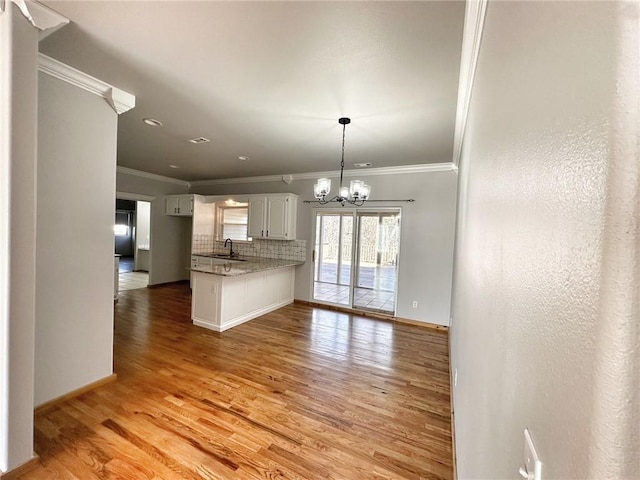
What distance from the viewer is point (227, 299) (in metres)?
4.24

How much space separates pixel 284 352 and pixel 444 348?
2.13 metres

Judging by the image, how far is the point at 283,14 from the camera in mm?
1604

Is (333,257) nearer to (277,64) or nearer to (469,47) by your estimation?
(277,64)

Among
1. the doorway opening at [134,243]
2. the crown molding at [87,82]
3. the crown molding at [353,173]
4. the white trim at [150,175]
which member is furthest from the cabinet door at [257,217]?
the crown molding at [87,82]

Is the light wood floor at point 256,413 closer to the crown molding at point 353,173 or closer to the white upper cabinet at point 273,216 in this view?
the white upper cabinet at point 273,216

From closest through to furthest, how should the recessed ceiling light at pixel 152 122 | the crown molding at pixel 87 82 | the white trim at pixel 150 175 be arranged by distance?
1. the crown molding at pixel 87 82
2. the recessed ceiling light at pixel 152 122
3. the white trim at pixel 150 175

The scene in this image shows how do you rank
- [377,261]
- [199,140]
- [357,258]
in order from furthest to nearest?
1. [357,258]
2. [377,261]
3. [199,140]

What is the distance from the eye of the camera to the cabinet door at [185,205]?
21.5 feet

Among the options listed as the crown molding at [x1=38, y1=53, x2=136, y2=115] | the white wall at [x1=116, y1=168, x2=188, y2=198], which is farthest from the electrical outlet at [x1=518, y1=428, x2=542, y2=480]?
the white wall at [x1=116, y1=168, x2=188, y2=198]

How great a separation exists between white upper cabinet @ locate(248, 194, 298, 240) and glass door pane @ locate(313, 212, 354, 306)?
553mm

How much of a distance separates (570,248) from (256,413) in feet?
8.30

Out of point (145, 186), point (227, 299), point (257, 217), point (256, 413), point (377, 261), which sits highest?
point (145, 186)

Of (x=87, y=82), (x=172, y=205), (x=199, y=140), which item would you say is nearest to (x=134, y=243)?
(x=172, y=205)

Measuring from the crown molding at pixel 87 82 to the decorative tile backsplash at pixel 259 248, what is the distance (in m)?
3.79
